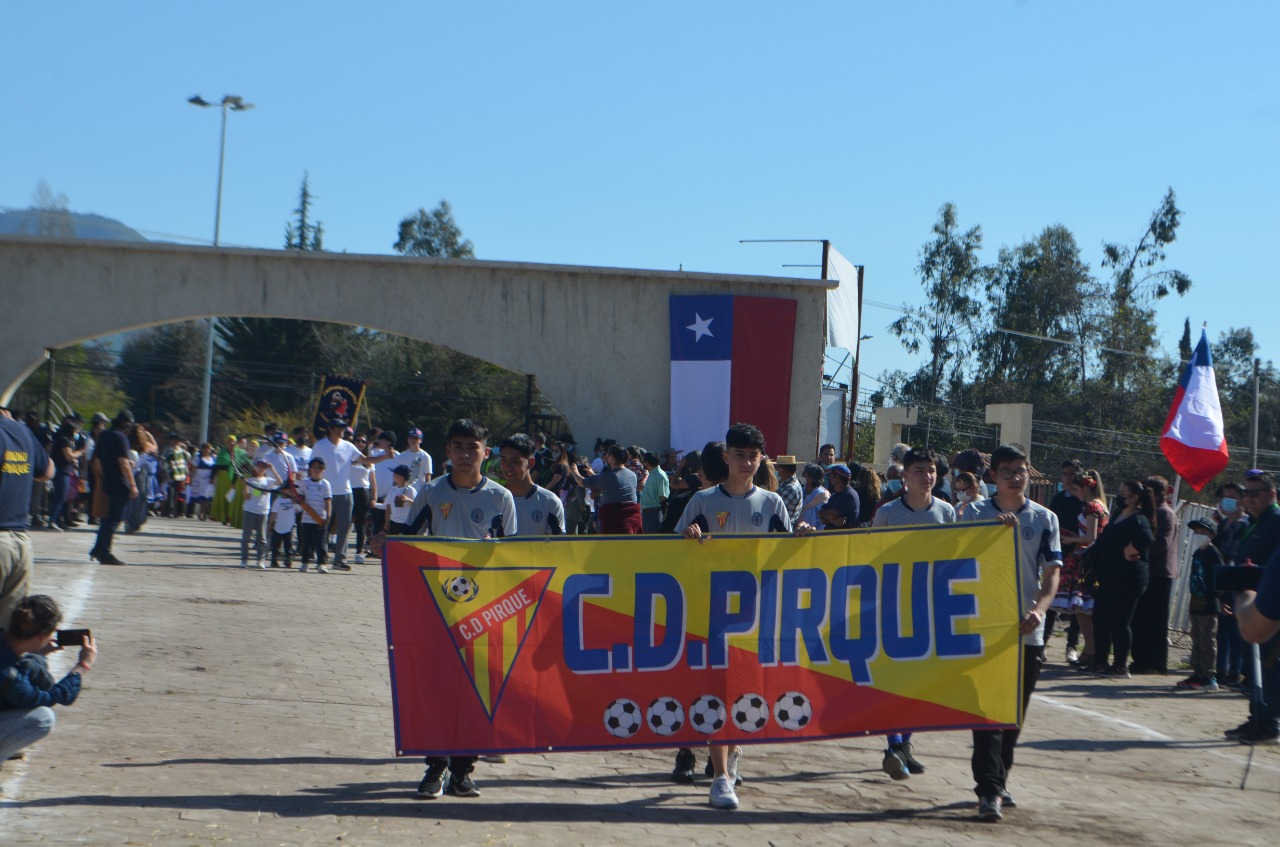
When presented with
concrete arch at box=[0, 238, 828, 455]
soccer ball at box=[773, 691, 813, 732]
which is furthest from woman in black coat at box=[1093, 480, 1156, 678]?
concrete arch at box=[0, 238, 828, 455]

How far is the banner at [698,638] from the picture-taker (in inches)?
270

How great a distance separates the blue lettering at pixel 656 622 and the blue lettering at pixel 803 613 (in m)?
0.56

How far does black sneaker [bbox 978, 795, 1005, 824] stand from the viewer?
6.82 metres

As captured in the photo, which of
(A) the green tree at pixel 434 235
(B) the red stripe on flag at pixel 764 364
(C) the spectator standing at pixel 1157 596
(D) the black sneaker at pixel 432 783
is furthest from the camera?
(A) the green tree at pixel 434 235

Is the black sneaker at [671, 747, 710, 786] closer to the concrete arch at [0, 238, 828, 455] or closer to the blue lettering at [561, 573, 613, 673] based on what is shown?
the blue lettering at [561, 573, 613, 673]

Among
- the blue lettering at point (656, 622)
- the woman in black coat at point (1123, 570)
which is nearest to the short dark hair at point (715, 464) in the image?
the blue lettering at point (656, 622)

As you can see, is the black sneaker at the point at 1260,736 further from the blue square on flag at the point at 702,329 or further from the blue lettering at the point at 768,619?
the blue square on flag at the point at 702,329

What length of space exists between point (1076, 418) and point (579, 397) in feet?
123

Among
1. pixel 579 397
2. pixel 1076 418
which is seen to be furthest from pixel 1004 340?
pixel 579 397

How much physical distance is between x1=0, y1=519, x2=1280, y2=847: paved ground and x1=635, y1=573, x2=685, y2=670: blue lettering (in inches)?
29.3

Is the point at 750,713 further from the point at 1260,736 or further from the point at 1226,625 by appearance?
the point at 1226,625

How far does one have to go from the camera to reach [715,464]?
27.8 ft

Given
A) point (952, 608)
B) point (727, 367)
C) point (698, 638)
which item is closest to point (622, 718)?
point (698, 638)

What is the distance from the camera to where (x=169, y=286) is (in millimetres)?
25031
